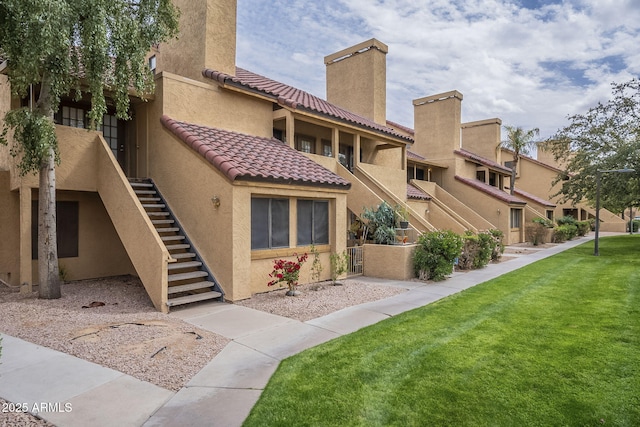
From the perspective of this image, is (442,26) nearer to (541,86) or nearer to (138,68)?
(138,68)

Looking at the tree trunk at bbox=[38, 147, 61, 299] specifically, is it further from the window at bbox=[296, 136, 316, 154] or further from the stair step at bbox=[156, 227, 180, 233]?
the window at bbox=[296, 136, 316, 154]

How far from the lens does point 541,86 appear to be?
2500cm

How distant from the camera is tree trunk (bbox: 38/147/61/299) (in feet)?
29.3

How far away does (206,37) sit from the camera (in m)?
13.2

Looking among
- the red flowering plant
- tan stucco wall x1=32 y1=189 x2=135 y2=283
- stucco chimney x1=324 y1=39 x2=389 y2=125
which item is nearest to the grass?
the red flowering plant

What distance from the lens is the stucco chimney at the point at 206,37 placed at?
13.1 metres

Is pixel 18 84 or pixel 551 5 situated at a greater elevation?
pixel 551 5

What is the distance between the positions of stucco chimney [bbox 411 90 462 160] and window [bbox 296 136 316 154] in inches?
636

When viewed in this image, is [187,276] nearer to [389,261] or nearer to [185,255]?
[185,255]

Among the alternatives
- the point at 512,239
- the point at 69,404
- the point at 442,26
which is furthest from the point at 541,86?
the point at 69,404

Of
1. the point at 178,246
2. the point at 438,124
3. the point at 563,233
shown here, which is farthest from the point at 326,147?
the point at 563,233

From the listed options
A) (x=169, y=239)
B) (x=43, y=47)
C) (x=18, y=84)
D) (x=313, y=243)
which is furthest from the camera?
(x=313, y=243)

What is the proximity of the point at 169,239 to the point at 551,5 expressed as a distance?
1661cm

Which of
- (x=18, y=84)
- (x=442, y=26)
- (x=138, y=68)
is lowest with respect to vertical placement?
(x=18, y=84)
